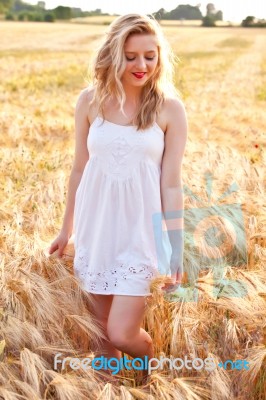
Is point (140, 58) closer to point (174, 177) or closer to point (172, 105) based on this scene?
point (172, 105)

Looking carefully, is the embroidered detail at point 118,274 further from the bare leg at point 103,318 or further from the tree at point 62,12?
the tree at point 62,12

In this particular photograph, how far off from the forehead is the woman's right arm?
1.18ft

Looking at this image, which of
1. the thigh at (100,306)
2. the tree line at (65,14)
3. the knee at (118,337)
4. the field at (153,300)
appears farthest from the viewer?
the tree line at (65,14)

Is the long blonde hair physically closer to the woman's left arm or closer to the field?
the woman's left arm

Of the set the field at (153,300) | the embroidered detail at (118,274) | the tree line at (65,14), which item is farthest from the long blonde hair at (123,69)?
the tree line at (65,14)

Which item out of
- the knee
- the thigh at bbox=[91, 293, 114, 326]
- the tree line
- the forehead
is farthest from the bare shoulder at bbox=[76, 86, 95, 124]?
the tree line

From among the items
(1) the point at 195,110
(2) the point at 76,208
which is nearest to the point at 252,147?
(1) the point at 195,110

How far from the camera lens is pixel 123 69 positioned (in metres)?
3.16

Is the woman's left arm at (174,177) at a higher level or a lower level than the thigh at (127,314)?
higher

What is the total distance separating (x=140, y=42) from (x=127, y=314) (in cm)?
119

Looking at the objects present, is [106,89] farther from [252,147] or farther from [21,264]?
[252,147]

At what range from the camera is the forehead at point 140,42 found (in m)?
3.13

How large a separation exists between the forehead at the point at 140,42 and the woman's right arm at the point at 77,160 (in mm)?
360

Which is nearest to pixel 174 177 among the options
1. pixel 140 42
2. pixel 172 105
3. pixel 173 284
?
pixel 172 105
